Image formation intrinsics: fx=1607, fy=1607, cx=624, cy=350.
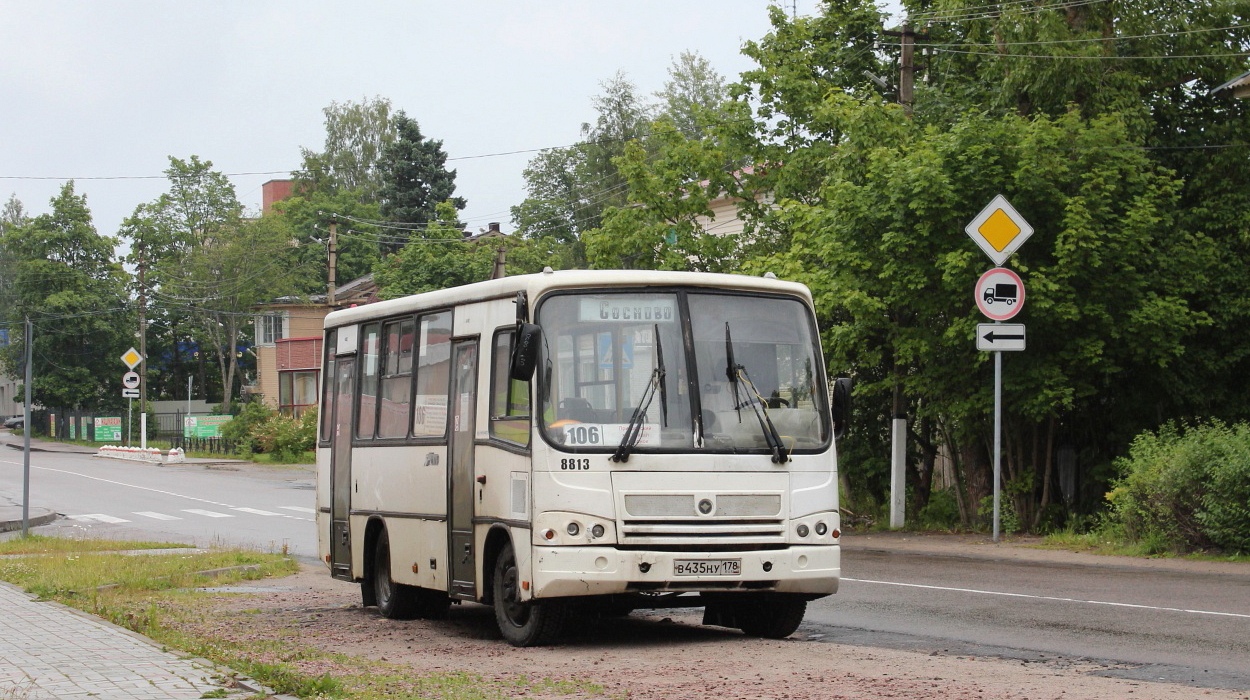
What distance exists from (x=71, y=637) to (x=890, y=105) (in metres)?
16.0

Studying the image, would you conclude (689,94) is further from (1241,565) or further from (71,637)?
(71,637)

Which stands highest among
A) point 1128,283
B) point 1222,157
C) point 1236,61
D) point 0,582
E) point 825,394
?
point 1236,61

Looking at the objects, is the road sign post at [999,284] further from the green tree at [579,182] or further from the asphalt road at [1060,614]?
the green tree at [579,182]

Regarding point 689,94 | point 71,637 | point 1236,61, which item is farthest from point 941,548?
point 689,94

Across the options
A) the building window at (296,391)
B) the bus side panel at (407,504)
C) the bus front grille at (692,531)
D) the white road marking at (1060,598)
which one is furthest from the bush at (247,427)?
the bus front grille at (692,531)

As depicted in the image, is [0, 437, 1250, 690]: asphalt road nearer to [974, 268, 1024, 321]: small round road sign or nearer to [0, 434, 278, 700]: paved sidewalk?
[974, 268, 1024, 321]: small round road sign

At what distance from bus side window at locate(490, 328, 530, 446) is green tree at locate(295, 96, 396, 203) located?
290 feet

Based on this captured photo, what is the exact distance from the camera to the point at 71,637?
11.4m

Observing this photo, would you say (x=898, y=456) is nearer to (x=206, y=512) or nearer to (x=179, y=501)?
(x=206, y=512)

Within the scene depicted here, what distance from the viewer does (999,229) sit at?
1967 centimetres

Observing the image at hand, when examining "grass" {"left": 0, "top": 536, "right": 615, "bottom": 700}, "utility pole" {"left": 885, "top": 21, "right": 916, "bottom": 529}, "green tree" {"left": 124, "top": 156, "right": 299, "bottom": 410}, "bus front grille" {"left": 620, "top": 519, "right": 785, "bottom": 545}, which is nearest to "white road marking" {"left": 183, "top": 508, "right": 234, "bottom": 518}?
"grass" {"left": 0, "top": 536, "right": 615, "bottom": 700}

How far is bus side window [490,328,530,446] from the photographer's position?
11516 mm

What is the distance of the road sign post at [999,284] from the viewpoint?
1948 centimetres

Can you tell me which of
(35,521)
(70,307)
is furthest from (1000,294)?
(70,307)
